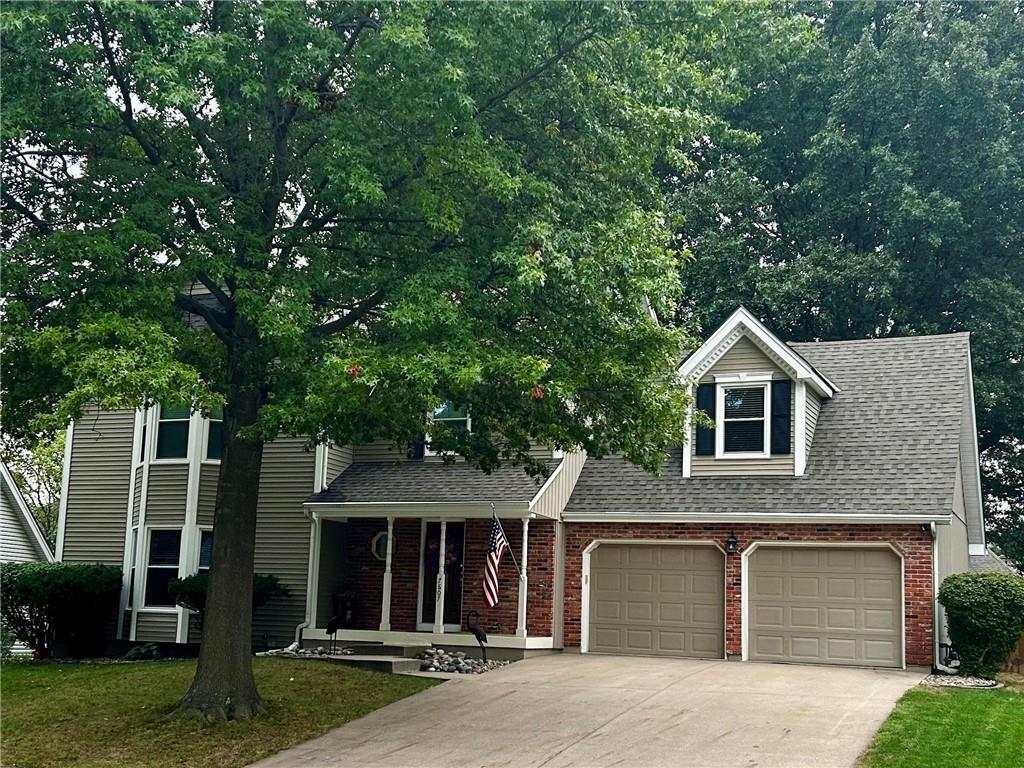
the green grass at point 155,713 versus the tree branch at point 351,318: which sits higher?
the tree branch at point 351,318

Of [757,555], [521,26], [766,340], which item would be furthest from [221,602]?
[766,340]

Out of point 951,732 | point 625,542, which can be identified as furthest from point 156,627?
point 951,732

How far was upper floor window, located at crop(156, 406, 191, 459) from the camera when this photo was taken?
21.8 m

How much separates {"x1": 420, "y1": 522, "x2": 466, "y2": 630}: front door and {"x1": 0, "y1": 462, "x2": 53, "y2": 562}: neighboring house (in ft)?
35.7

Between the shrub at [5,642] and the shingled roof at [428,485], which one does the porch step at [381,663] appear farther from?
the shrub at [5,642]

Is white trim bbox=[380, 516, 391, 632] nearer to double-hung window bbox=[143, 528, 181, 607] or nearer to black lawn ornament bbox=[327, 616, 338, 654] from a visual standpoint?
black lawn ornament bbox=[327, 616, 338, 654]

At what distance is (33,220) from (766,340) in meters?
12.1

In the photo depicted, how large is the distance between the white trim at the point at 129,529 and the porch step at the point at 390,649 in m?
5.08

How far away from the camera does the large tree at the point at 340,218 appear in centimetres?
1163

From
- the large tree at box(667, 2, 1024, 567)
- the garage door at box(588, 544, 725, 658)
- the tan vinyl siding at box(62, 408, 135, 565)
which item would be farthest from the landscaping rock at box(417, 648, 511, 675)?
the large tree at box(667, 2, 1024, 567)

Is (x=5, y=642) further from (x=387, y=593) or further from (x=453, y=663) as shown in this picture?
(x=453, y=663)

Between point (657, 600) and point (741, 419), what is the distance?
3522 mm

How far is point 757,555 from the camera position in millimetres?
19047

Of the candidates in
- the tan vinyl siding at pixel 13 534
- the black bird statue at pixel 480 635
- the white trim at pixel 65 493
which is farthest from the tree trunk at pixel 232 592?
the tan vinyl siding at pixel 13 534
